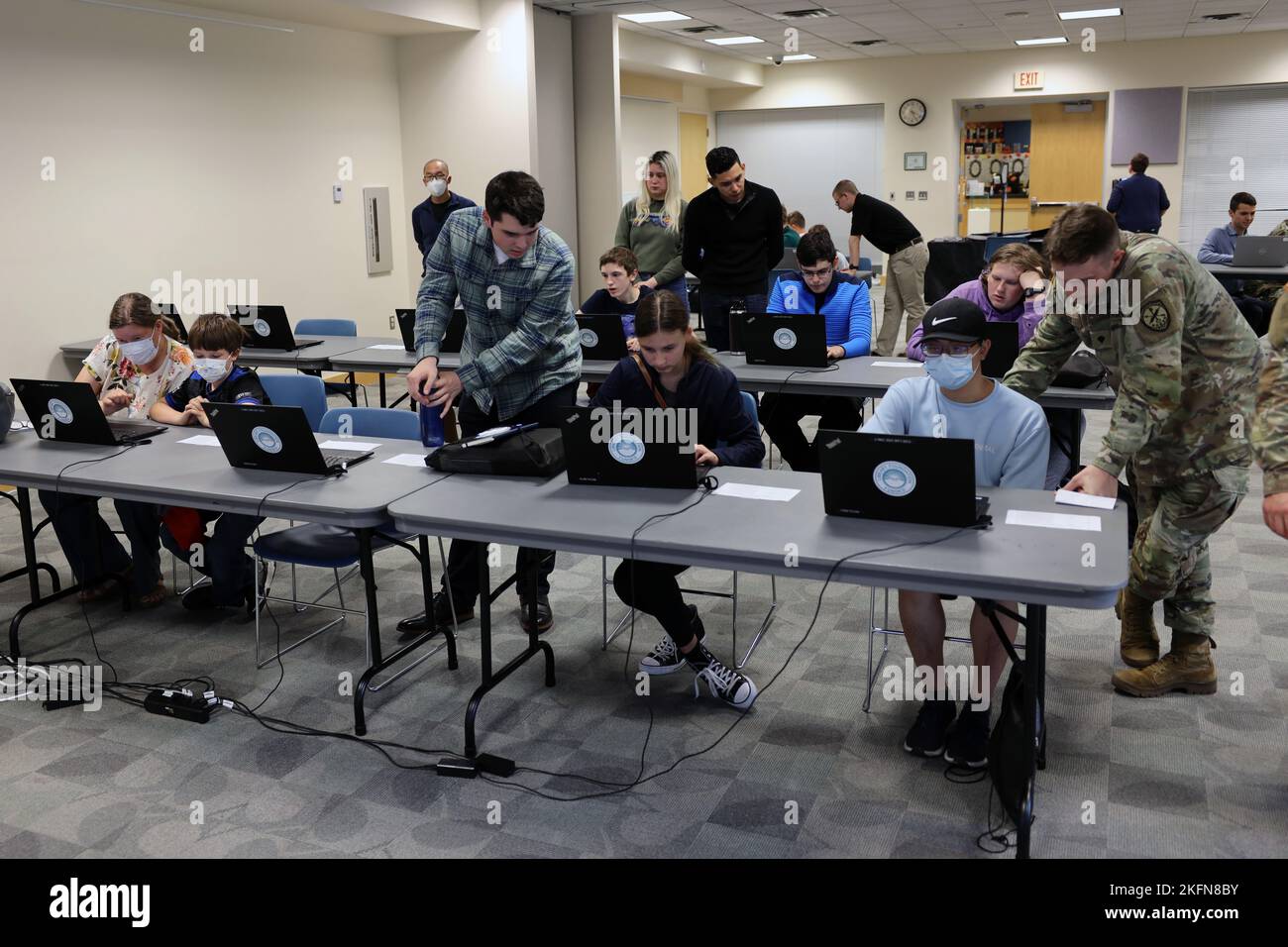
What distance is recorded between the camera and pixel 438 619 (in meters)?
3.74

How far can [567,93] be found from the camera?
32.0 feet

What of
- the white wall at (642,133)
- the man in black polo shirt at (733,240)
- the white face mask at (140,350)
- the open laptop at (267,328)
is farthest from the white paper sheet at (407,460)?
the white wall at (642,133)

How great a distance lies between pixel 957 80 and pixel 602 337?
35.9 ft

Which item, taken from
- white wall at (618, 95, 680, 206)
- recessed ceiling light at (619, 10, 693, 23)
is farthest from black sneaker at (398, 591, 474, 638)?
white wall at (618, 95, 680, 206)

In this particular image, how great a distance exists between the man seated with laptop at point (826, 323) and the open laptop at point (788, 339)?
165 mm

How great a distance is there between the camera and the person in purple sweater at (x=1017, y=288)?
4.05 m

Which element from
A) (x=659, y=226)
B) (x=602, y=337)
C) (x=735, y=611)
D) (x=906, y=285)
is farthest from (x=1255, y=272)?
(x=735, y=611)

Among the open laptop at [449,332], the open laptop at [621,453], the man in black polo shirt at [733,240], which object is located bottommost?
the open laptop at [621,453]

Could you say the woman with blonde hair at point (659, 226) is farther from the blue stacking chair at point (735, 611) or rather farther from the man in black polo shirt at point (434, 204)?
the blue stacking chair at point (735, 611)

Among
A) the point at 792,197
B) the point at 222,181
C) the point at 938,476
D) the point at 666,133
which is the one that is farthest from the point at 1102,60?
the point at 938,476

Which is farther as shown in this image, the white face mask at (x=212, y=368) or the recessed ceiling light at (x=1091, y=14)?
the recessed ceiling light at (x=1091, y=14)

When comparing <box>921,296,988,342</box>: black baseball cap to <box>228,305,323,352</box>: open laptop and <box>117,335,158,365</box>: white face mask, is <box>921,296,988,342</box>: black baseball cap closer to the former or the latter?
<box>117,335,158,365</box>: white face mask

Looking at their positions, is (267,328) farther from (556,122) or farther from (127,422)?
(556,122)
